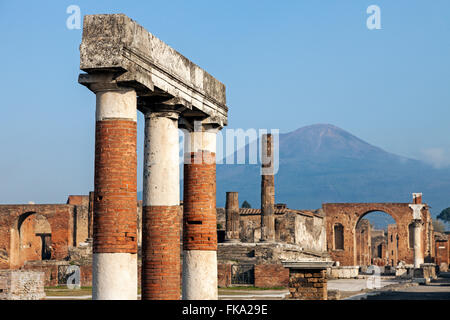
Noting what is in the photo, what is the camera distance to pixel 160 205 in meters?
9.82

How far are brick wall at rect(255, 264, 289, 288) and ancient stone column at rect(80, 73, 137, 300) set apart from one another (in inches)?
747

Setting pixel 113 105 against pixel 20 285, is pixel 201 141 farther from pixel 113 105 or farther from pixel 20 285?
pixel 20 285

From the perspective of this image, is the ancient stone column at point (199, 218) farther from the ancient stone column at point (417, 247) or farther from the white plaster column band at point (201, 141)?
the ancient stone column at point (417, 247)

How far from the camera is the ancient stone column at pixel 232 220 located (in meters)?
35.1

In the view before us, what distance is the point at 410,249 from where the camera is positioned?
53719 mm

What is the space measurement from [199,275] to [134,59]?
341cm

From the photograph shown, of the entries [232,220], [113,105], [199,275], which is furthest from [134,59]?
[232,220]

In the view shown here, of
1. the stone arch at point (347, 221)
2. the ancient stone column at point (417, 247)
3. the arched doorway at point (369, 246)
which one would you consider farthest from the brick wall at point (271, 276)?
the arched doorway at point (369, 246)

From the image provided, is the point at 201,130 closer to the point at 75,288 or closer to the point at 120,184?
the point at 120,184

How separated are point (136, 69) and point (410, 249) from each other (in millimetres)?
48094

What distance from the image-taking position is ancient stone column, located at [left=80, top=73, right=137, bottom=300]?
824 centimetres

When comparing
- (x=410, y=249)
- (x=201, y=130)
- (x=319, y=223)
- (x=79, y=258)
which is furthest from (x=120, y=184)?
(x=410, y=249)

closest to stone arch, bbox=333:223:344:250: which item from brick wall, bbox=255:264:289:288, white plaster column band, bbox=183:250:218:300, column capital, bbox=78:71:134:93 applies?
brick wall, bbox=255:264:289:288
